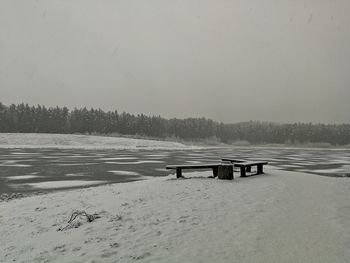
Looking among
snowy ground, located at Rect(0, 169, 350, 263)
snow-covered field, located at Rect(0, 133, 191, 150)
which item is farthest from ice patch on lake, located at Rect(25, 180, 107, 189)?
snow-covered field, located at Rect(0, 133, 191, 150)

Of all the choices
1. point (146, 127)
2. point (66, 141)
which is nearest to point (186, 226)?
point (66, 141)

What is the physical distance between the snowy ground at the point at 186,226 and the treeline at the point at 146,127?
111982mm

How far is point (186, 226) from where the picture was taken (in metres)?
6.94

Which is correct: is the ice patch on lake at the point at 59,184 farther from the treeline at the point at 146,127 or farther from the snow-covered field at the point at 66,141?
the treeline at the point at 146,127

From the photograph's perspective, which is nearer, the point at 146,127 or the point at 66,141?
the point at 66,141

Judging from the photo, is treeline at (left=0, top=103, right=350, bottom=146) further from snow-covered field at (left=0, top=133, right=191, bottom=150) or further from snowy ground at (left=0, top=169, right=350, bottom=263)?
snowy ground at (left=0, top=169, right=350, bottom=263)

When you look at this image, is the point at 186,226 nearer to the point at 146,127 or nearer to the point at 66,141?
the point at 66,141

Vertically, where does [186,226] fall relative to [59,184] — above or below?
above

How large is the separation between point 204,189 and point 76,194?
4.53 meters

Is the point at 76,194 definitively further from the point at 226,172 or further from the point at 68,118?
the point at 68,118

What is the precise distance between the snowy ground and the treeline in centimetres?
11198

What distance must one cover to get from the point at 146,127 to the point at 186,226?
428 feet

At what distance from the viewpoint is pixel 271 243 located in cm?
584

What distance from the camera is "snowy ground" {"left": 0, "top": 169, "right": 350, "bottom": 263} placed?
220 inches
